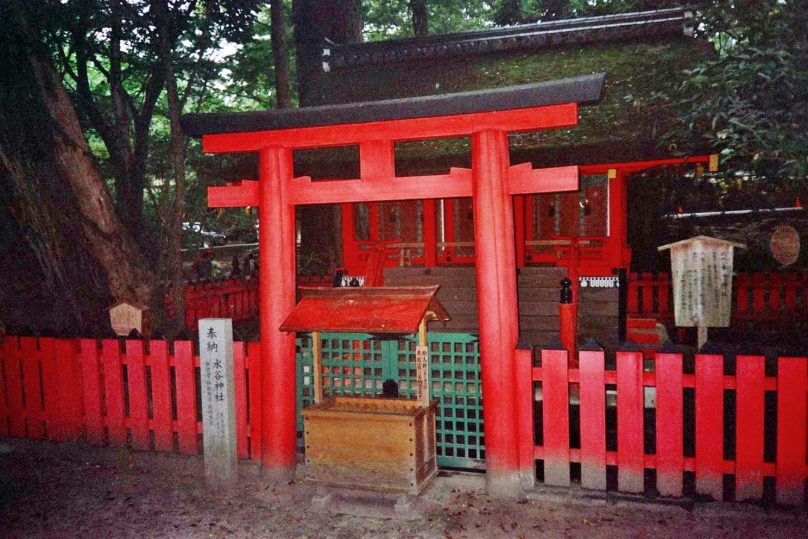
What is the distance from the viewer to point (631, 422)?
179 inches

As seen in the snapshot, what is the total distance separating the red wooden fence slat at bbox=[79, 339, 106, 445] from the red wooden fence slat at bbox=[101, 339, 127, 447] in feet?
0.40

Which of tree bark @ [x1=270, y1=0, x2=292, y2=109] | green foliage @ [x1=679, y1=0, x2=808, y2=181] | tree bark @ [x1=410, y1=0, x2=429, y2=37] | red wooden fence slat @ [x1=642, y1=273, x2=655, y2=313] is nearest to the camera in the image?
green foliage @ [x1=679, y1=0, x2=808, y2=181]

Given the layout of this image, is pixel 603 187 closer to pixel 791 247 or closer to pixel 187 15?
pixel 791 247

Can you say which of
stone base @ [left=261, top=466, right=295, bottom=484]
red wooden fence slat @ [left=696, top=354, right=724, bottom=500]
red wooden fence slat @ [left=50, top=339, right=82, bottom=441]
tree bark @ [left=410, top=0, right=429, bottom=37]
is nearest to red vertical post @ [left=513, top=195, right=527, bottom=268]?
red wooden fence slat @ [left=696, top=354, right=724, bottom=500]

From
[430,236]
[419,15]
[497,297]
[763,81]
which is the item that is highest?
[419,15]

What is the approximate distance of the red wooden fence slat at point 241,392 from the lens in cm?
541

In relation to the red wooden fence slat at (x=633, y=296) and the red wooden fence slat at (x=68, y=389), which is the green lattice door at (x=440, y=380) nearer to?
the red wooden fence slat at (x=68, y=389)

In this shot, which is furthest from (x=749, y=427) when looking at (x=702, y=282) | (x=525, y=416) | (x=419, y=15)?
(x=419, y=15)

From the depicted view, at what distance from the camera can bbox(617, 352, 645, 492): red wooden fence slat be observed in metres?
4.54

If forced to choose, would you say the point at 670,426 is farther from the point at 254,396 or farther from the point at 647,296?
the point at 647,296

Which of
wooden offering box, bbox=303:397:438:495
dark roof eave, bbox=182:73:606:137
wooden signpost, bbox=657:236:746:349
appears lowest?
wooden offering box, bbox=303:397:438:495

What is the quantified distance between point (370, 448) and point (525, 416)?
4.49ft

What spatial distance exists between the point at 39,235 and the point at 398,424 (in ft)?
18.7

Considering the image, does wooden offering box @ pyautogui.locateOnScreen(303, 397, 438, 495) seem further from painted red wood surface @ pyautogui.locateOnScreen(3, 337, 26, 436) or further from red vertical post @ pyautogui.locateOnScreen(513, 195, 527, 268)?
red vertical post @ pyautogui.locateOnScreen(513, 195, 527, 268)
